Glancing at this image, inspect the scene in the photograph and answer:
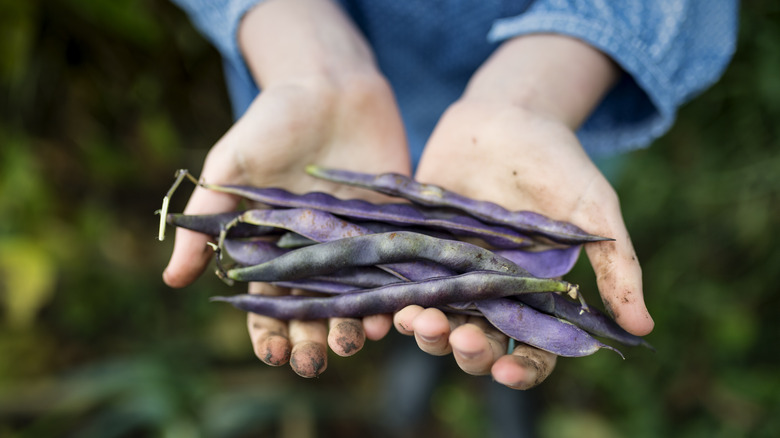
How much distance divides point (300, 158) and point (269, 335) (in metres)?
0.75

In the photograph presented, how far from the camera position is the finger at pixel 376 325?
1868 mm

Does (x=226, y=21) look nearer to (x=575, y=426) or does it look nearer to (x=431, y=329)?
(x=431, y=329)

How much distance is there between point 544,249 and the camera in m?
2.03

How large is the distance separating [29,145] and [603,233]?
354 cm

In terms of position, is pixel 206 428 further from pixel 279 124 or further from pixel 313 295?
pixel 279 124

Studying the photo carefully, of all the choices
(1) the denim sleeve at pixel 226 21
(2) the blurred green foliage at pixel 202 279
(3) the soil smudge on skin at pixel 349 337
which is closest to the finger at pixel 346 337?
(3) the soil smudge on skin at pixel 349 337

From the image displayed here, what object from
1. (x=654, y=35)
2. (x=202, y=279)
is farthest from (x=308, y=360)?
(x=202, y=279)

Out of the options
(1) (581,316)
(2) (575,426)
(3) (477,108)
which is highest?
(3) (477,108)

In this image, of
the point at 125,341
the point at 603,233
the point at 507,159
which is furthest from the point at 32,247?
the point at 603,233

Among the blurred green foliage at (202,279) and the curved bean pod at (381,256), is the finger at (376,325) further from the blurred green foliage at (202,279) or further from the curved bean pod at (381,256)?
the blurred green foliage at (202,279)

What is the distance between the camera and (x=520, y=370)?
5.07ft

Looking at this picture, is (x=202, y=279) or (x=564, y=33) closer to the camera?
(x=564, y=33)

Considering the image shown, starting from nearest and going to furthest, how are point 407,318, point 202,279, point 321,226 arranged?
point 407,318 < point 321,226 < point 202,279

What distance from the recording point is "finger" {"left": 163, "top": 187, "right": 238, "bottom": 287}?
2016 millimetres
